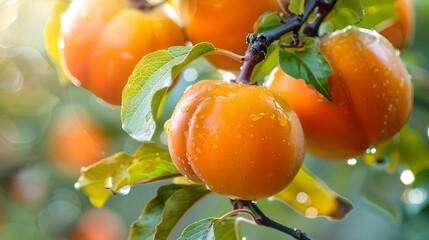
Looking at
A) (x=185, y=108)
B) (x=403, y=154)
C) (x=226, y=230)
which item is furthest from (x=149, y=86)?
(x=403, y=154)

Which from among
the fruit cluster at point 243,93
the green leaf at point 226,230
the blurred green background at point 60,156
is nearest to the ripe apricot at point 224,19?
the fruit cluster at point 243,93

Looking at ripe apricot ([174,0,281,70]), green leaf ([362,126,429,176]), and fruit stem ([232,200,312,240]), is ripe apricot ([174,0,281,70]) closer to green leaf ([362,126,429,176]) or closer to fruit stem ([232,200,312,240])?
fruit stem ([232,200,312,240])

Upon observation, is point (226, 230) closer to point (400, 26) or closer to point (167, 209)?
point (167, 209)

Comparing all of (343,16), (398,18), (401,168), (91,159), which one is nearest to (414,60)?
(401,168)

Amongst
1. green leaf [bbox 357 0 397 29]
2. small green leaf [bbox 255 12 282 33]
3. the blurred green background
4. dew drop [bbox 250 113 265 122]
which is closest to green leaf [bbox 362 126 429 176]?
the blurred green background

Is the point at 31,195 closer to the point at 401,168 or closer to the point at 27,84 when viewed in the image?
the point at 27,84

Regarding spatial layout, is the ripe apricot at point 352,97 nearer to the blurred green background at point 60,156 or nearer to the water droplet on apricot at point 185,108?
the water droplet on apricot at point 185,108

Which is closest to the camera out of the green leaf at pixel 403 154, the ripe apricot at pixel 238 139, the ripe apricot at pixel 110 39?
the ripe apricot at pixel 238 139

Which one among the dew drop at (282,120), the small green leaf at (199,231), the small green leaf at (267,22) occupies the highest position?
the small green leaf at (267,22)
